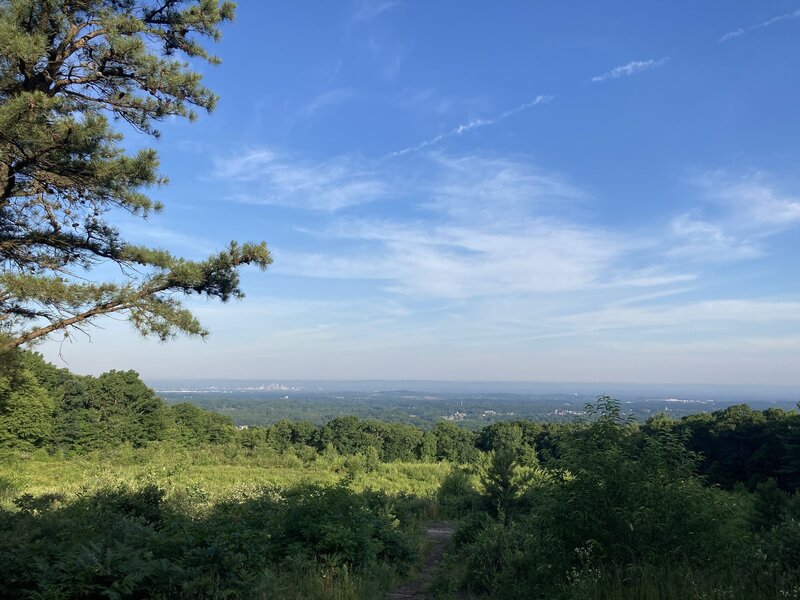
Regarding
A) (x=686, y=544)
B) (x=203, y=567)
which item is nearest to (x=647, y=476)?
(x=686, y=544)

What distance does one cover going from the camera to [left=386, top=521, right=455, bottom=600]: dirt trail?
8766mm

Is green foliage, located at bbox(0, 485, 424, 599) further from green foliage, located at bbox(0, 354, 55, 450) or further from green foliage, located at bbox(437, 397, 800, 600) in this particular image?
green foliage, located at bbox(0, 354, 55, 450)

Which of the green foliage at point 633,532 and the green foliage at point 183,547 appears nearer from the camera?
the green foliage at point 183,547

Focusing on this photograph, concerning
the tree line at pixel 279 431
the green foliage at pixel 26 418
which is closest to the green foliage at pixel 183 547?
the tree line at pixel 279 431

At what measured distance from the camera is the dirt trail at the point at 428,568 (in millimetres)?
8766

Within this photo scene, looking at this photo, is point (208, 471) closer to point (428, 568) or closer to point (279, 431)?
point (428, 568)

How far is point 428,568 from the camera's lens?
12.0 m

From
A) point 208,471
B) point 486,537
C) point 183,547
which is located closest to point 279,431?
point 208,471

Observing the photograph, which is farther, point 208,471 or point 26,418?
point 26,418

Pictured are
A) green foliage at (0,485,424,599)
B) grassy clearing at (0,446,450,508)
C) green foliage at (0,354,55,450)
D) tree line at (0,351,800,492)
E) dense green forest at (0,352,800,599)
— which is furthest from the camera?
tree line at (0,351,800,492)

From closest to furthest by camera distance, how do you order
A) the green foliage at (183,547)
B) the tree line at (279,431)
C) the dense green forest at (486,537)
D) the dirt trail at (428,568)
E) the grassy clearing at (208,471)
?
1. the green foliage at (183,547)
2. the dense green forest at (486,537)
3. the dirt trail at (428,568)
4. the grassy clearing at (208,471)
5. the tree line at (279,431)

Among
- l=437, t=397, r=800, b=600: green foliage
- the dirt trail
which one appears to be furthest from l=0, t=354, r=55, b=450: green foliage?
l=437, t=397, r=800, b=600: green foliage

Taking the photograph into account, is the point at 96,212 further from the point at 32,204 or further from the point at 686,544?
the point at 686,544

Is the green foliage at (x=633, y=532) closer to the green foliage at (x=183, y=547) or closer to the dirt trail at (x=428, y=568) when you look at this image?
the dirt trail at (x=428, y=568)
